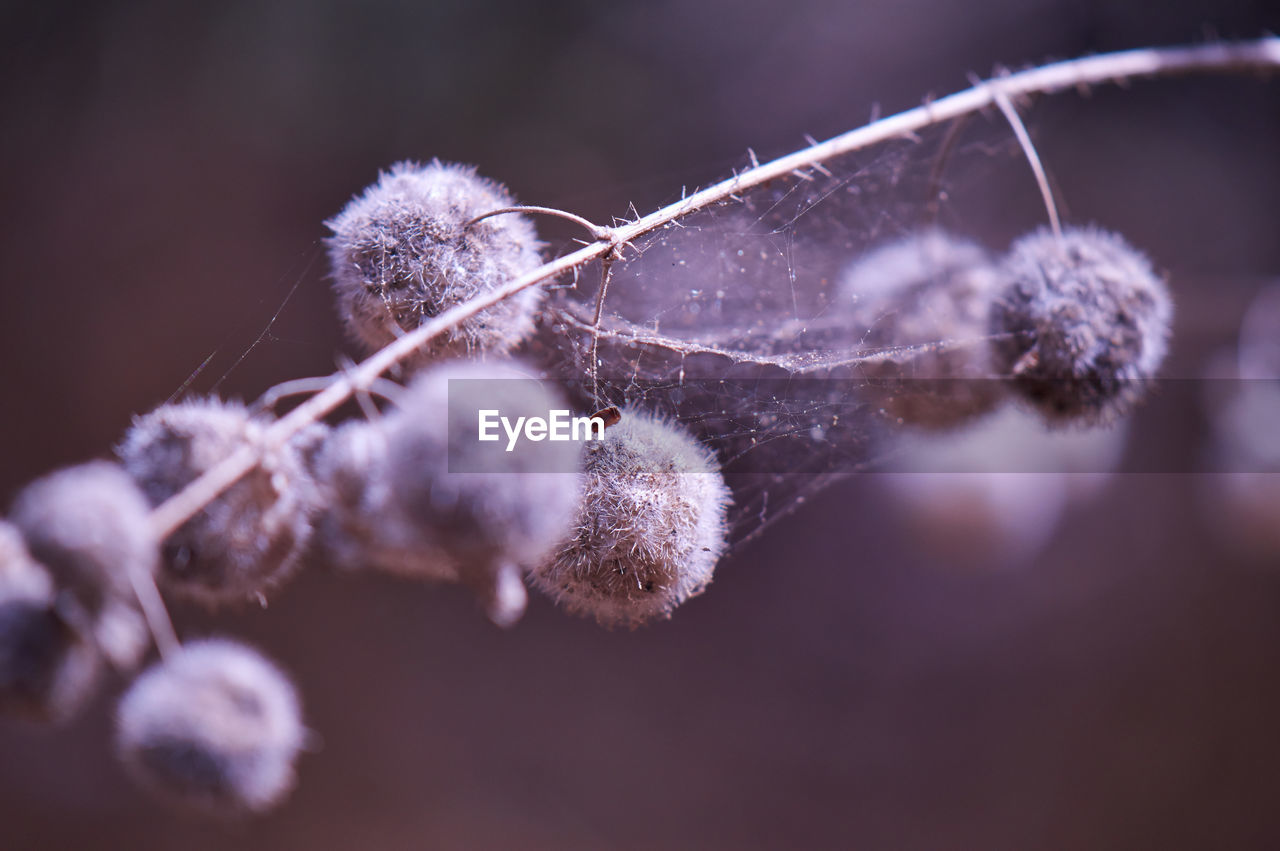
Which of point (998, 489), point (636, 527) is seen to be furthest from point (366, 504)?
point (998, 489)

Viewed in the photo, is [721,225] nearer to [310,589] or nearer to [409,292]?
[409,292]

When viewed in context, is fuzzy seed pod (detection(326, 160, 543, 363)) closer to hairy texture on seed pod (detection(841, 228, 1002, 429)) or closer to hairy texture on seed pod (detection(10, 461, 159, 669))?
hairy texture on seed pod (detection(10, 461, 159, 669))

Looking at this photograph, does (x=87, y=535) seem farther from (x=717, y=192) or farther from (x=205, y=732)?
(x=717, y=192)

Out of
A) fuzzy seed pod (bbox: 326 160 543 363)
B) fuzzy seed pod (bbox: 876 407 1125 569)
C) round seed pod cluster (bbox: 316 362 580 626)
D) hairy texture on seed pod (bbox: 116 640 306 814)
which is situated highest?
fuzzy seed pod (bbox: 876 407 1125 569)

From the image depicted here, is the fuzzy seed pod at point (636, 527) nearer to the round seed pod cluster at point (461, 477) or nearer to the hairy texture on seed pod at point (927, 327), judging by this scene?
the round seed pod cluster at point (461, 477)

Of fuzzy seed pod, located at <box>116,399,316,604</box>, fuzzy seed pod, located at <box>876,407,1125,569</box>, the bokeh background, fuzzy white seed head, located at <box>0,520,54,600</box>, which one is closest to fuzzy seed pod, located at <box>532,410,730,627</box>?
fuzzy seed pod, located at <box>116,399,316,604</box>

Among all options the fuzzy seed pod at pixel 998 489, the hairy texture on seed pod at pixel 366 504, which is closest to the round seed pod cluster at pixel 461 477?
the hairy texture on seed pod at pixel 366 504

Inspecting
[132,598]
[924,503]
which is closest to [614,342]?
[132,598]
